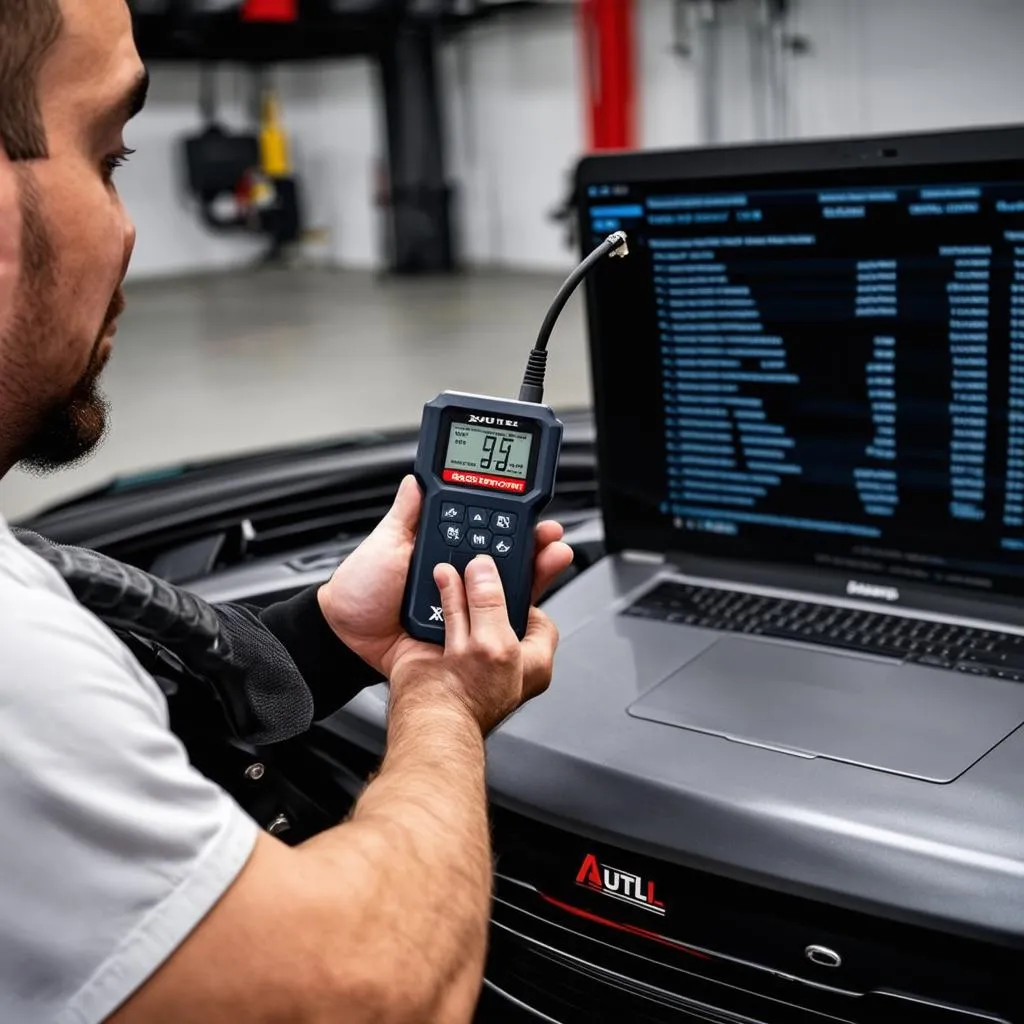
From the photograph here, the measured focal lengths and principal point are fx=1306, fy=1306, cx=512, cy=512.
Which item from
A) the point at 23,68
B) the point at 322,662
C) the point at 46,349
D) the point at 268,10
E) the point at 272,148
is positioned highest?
the point at 268,10

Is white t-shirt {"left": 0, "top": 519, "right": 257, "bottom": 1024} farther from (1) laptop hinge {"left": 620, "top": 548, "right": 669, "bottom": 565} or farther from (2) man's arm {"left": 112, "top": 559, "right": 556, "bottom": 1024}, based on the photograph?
(1) laptop hinge {"left": 620, "top": 548, "right": 669, "bottom": 565}

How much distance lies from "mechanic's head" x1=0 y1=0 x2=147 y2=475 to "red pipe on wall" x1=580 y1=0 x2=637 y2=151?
226 inches

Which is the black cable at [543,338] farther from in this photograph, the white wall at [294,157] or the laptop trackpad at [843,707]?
the white wall at [294,157]

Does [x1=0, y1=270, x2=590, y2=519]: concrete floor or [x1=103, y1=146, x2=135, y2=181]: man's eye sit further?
[x1=0, y1=270, x2=590, y2=519]: concrete floor

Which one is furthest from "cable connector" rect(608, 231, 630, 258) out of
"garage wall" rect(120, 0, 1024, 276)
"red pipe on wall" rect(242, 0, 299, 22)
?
"red pipe on wall" rect(242, 0, 299, 22)

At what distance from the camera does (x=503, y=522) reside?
77 cm

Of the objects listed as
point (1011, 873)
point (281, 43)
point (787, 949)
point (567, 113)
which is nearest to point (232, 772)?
point (787, 949)

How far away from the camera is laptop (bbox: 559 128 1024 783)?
819mm

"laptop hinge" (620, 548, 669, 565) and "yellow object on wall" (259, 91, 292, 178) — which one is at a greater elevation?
"yellow object on wall" (259, 91, 292, 178)

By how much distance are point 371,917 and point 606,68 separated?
6.14 metres

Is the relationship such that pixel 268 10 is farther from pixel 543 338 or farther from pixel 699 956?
pixel 699 956

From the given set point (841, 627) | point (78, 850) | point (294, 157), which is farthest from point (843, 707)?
point (294, 157)

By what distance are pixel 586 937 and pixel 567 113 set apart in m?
6.79

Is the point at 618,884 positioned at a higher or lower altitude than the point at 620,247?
lower
